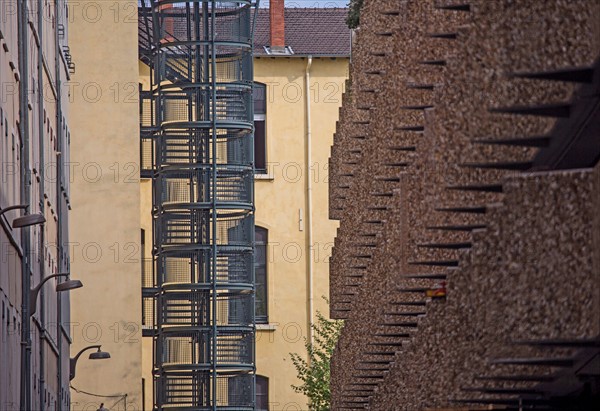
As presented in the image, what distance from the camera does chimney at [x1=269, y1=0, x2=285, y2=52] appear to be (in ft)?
181

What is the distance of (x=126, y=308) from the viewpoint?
48844mm

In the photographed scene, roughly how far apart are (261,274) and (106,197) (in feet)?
20.9

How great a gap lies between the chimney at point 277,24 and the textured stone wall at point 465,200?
30545mm

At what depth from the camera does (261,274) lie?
179ft

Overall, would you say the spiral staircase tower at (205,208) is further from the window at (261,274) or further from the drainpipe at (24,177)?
the window at (261,274)

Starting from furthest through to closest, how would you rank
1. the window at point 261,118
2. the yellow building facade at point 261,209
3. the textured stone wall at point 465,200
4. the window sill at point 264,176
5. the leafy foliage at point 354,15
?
the window at point 261,118
the window sill at point 264,176
the yellow building facade at point 261,209
the leafy foliage at point 354,15
the textured stone wall at point 465,200

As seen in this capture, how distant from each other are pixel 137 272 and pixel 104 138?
358 cm

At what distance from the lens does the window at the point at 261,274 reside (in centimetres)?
5434

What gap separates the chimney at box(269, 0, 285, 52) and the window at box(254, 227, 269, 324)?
524cm

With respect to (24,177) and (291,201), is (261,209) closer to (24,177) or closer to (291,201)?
(291,201)

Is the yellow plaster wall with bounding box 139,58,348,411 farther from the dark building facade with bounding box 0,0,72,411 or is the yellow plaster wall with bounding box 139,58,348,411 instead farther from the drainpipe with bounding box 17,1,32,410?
the drainpipe with bounding box 17,1,32,410

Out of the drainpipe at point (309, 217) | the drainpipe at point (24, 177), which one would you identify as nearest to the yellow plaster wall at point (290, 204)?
the drainpipe at point (309, 217)

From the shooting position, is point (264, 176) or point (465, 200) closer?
point (465, 200)

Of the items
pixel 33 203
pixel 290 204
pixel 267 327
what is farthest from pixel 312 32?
pixel 33 203
